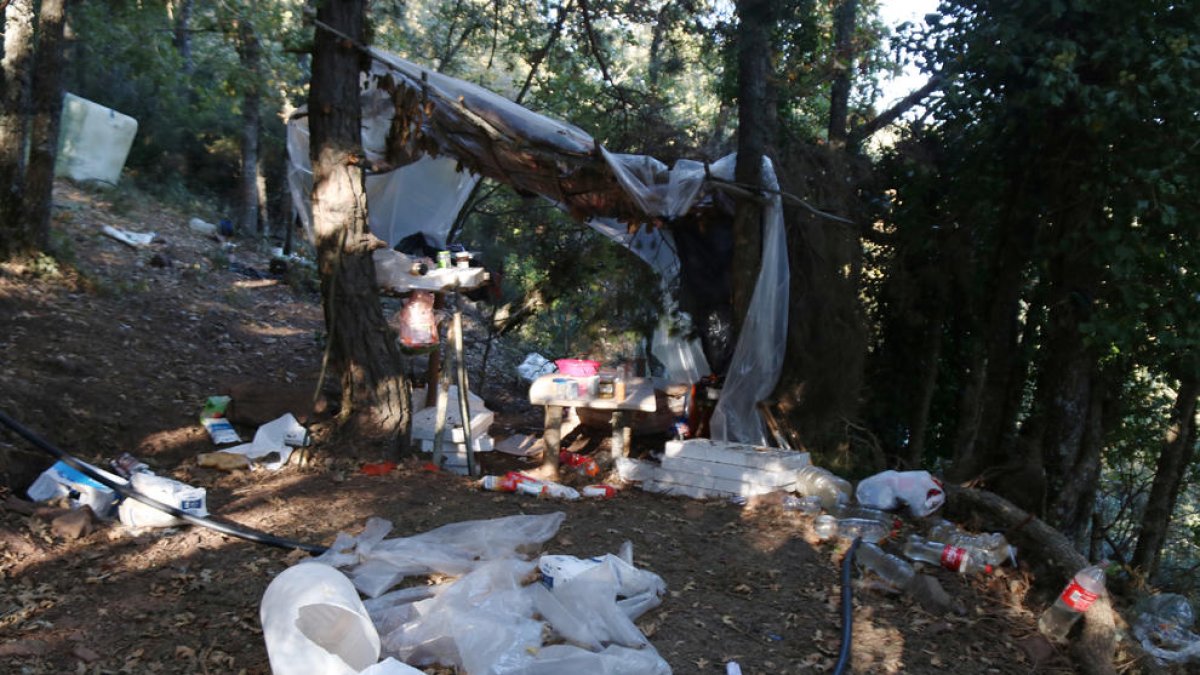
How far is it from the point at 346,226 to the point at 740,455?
2966mm

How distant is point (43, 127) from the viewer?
7.39m

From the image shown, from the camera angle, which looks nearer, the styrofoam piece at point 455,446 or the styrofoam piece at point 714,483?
the styrofoam piece at point 714,483

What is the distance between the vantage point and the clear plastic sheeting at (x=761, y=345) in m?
6.58

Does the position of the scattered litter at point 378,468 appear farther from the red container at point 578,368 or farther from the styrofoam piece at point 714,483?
the styrofoam piece at point 714,483

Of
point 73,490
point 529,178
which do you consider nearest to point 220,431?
point 73,490

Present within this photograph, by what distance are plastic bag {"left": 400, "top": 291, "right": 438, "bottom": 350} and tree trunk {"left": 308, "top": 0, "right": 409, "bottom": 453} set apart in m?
0.19

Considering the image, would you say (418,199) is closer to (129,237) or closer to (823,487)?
(823,487)

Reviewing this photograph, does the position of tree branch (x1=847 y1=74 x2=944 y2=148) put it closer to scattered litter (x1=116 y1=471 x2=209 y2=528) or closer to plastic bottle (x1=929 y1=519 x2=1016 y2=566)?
plastic bottle (x1=929 y1=519 x2=1016 y2=566)

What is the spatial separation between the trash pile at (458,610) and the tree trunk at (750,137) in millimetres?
3341

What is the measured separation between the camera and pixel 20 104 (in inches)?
279

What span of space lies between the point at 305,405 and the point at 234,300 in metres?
3.98

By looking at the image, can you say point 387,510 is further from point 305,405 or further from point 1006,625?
point 1006,625

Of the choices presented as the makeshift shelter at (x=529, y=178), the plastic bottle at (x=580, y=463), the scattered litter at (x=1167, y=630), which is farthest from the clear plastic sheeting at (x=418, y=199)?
the scattered litter at (x=1167, y=630)

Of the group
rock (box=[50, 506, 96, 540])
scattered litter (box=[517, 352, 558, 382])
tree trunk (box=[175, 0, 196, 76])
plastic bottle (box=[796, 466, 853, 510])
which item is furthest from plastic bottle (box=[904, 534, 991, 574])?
tree trunk (box=[175, 0, 196, 76])
